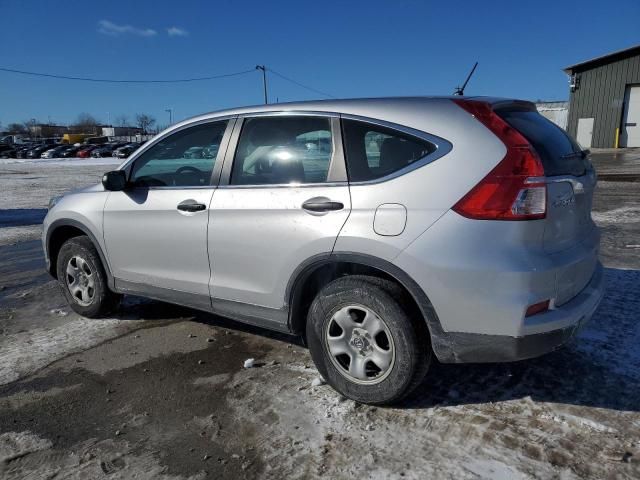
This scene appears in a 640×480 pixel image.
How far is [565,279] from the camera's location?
2.64 meters

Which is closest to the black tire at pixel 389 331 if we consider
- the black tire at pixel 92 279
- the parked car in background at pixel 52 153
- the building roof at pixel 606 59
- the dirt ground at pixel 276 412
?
the dirt ground at pixel 276 412

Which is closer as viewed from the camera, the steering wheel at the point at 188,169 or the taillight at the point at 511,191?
the taillight at the point at 511,191

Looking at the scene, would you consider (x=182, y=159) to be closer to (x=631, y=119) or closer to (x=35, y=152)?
(x=631, y=119)

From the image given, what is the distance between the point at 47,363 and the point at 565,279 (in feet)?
11.4

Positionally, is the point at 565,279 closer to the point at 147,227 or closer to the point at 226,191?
the point at 226,191

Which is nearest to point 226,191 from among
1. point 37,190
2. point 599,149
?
point 37,190

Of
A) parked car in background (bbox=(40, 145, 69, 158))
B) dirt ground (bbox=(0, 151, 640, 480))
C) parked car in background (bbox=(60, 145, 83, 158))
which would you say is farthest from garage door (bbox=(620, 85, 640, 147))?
parked car in background (bbox=(40, 145, 69, 158))

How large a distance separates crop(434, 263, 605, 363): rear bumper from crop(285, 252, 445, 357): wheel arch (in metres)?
0.07

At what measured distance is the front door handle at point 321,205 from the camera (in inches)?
113

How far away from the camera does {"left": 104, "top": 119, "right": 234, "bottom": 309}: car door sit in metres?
3.58

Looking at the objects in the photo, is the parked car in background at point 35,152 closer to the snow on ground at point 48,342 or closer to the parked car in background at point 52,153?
the parked car in background at point 52,153

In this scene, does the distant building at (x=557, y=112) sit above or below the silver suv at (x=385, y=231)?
above

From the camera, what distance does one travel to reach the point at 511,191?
8.16 feet

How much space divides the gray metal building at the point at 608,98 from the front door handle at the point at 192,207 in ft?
100
